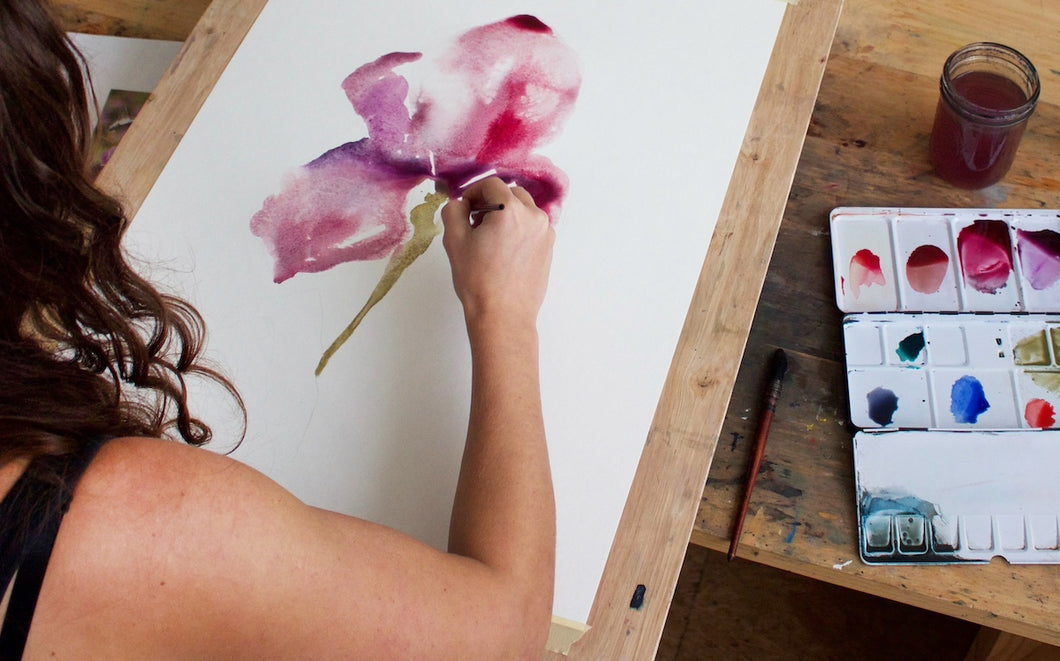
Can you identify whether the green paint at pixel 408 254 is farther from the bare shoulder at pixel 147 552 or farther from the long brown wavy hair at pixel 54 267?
the bare shoulder at pixel 147 552

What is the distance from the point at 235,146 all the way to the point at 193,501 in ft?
1.87

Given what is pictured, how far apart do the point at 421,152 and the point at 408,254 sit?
0.13 m

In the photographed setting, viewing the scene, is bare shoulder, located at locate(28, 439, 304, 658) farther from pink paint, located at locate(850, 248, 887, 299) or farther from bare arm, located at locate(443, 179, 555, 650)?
pink paint, located at locate(850, 248, 887, 299)

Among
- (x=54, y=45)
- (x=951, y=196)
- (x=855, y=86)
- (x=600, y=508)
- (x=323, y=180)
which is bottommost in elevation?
(x=600, y=508)

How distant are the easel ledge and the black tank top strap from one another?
1.39ft

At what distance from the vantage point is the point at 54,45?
0.60 metres

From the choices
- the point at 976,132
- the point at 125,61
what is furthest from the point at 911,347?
the point at 125,61

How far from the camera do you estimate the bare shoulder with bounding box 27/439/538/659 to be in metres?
0.57

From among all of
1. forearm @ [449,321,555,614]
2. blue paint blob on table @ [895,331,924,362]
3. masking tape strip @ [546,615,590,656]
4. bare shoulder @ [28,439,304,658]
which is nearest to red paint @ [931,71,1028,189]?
blue paint blob on table @ [895,331,924,362]

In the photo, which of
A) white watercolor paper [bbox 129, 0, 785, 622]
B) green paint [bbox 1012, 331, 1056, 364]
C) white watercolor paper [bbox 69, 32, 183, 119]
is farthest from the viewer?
white watercolor paper [bbox 69, 32, 183, 119]

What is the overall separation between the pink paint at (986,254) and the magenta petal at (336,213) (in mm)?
616

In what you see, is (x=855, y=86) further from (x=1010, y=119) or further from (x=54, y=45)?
(x=54, y=45)

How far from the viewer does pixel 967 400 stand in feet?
3.20

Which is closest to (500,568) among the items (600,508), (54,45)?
(600,508)
